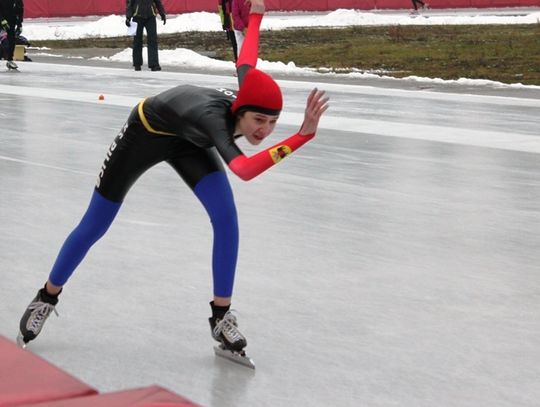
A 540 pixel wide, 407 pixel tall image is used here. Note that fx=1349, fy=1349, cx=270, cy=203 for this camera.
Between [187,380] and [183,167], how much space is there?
91cm

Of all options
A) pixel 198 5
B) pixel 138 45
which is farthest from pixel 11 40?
pixel 198 5

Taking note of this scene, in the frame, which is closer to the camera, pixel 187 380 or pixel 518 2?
pixel 187 380

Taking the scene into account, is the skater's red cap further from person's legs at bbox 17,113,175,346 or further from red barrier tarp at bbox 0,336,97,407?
red barrier tarp at bbox 0,336,97,407

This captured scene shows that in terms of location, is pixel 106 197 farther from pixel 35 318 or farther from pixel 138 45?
pixel 138 45

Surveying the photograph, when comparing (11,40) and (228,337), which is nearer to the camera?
(228,337)

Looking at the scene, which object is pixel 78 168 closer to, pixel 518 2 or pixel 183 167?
pixel 183 167

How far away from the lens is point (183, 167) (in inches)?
225

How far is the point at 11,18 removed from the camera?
24.2 meters

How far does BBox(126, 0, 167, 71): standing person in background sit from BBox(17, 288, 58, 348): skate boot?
16910 mm

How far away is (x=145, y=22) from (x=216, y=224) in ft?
58.1

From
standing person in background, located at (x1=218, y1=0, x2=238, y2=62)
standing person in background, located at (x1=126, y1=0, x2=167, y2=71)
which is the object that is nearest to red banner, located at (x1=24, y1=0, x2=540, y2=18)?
standing person in background, located at (x1=126, y1=0, x2=167, y2=71)

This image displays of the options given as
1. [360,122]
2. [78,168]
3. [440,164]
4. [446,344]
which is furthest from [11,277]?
[360,122]

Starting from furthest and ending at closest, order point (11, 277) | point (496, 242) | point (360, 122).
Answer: point (360, 122) < point (496, 242) < point (11, 277)

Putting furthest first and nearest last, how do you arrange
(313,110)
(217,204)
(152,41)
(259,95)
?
(152,41)
(217,204)
(259,95)
(313,110)
